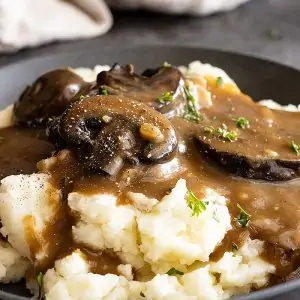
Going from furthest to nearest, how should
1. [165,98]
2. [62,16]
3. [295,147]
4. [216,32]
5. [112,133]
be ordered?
[216,32] < [62,16] < [165,98] < [295,147] < [112,133]

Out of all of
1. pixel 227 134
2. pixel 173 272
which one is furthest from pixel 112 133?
pixel 173 272

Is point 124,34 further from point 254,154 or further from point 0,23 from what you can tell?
point 254,154

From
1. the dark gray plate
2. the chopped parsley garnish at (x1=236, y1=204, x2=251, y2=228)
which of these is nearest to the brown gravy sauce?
the chopped parsley garnish at (x1=236, y1=204, x2=251, y2=228)

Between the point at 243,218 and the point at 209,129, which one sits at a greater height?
the point at 209,129

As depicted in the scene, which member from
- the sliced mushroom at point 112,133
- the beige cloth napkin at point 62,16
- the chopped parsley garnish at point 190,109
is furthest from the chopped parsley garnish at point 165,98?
the beige cloth napkin at point 62,16

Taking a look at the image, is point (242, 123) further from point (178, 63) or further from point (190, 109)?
point (178, 63)

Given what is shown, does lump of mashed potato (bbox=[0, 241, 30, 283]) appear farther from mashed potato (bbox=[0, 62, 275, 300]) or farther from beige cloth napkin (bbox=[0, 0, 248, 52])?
beige cloth napkin (bbox=[0, 0, 248, 52])

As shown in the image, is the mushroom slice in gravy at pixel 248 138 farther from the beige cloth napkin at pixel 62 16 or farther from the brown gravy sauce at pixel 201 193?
the beige cloth napkin at pixel 62 16

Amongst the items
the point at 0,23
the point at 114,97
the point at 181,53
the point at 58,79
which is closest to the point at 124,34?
the point at 0,23
